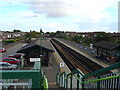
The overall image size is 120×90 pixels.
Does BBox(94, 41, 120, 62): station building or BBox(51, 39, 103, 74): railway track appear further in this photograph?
BBox(94, 41, 120, 62): station building

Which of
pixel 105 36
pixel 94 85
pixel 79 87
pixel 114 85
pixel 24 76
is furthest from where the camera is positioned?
pixel 105 36

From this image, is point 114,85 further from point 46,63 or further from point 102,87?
point 46,63

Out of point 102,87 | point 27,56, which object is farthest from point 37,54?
point 102,87

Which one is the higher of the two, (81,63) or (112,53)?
(112,53)

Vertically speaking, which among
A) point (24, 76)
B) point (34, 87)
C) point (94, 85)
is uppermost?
point (24, 76)

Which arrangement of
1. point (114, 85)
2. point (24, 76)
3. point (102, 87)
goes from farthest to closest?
point (102, 87)
point (114, 85)
point (24, 76)

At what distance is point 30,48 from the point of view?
65.4 feet

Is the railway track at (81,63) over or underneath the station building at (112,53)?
underneath

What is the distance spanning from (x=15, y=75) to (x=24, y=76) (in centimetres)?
13

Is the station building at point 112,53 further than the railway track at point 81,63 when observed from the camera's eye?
Yes

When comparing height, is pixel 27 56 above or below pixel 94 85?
below

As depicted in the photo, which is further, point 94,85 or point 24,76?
point 94,85

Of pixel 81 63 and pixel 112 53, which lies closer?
pixel 112 53

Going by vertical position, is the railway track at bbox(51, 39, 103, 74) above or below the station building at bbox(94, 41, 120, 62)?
below
